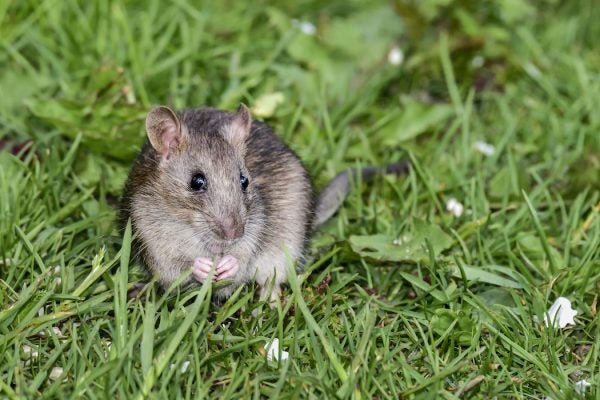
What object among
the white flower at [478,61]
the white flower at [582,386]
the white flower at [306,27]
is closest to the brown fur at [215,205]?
the white flower at [582,386]

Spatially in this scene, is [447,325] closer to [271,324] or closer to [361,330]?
[361,330]

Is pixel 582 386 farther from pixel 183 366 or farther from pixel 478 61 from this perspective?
pixel 478 61

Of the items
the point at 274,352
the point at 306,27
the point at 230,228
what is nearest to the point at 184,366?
the point at 274,352

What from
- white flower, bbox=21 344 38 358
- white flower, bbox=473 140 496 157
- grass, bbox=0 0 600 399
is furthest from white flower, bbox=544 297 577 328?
white flower, bbox=21 344 38 358

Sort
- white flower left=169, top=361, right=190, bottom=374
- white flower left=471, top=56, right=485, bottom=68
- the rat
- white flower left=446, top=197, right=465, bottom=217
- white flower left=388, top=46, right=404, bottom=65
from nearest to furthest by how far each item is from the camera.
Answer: white flower left=169, top=361, right=190, bottom=374 < the rat < white flower left=446, top=197, right=465, bottom=217 < white flower left=388, top=46, right=404, bottom=65 < white flower left=471, top=56, right=485, bottom=68

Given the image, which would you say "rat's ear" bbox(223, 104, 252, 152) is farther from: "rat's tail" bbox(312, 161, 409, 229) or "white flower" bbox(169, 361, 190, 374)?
"white flower" bbox(169, 361, 190, 374)

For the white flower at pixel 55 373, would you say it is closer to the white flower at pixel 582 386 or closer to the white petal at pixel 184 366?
the white petal at pixel 184 366
